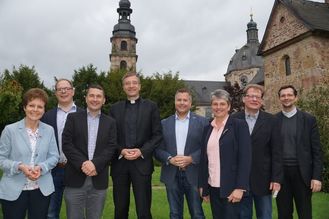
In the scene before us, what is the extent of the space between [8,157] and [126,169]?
61.9 inches

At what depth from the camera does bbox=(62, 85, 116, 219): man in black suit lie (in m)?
4.52

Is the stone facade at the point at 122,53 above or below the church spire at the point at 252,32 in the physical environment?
below

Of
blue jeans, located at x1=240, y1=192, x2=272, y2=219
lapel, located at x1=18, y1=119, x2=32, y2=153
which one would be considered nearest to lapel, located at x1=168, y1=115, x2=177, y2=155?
blue jeans, located at x1=240, y1=192, x2=272, y2=219

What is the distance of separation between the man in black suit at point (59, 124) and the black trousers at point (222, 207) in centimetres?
223

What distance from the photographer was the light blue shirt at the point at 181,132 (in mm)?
5203

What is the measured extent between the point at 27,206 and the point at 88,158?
93cm

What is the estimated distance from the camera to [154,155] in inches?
209

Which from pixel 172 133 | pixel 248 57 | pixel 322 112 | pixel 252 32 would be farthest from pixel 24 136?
pixel 252 32

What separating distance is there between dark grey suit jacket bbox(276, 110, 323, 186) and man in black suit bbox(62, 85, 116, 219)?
2.66 meters

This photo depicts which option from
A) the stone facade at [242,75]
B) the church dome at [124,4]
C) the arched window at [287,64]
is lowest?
the arched window at [287,64]

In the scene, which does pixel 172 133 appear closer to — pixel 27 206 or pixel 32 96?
pixel 32 96

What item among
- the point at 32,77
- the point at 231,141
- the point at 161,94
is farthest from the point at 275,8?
the point at 32,77

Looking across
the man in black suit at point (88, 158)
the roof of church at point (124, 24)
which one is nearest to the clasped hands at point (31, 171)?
the man in black suit at point (88, 158)

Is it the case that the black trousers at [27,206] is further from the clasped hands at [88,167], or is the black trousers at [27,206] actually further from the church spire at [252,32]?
the church spire at [252,32]
